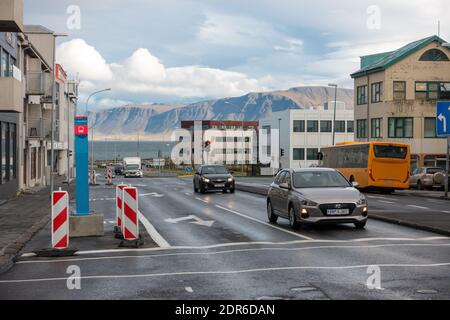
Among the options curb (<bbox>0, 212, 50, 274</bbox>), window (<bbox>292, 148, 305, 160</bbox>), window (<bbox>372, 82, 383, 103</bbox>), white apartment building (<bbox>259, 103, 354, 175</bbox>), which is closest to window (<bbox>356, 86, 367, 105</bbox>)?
window (<bbox>372, 82, 383, 103</bbox>)

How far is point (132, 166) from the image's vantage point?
8262 cm

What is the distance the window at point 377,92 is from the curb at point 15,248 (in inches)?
1836

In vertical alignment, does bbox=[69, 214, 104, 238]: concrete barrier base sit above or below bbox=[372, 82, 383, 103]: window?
below

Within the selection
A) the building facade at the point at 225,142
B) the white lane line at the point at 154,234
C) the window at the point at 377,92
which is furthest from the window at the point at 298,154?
the white lane line at the point at 154,234

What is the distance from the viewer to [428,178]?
43.9m

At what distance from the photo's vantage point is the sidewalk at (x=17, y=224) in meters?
13.1

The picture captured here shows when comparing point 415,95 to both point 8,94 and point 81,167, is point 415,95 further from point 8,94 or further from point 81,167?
point 81,167

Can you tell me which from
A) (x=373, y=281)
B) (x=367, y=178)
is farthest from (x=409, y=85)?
(x=373, y=281)

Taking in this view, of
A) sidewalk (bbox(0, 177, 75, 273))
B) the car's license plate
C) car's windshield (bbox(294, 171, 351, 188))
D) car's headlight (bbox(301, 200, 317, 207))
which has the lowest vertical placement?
sidewalk (bbox(0, 177, 75, 273))

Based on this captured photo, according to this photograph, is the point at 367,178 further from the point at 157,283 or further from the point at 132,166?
the point at 132,166

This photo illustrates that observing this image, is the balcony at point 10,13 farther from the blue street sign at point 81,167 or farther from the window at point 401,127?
the window at point 401,127

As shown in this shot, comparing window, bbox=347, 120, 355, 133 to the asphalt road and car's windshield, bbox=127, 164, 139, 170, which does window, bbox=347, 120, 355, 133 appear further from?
the asphalt road

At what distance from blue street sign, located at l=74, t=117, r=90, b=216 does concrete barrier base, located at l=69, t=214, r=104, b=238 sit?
352mm

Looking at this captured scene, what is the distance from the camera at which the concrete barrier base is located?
15.6 metres
